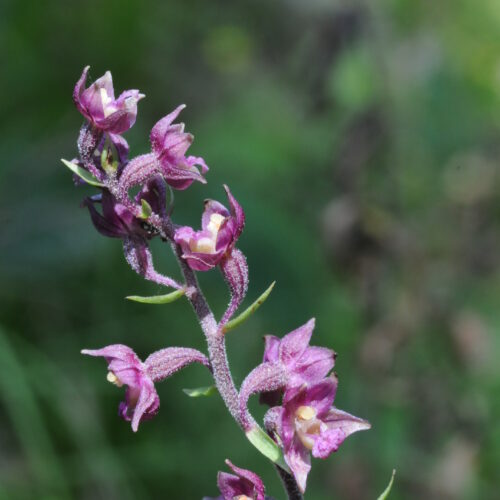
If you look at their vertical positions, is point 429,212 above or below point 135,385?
below

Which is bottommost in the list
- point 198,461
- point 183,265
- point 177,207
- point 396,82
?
point 198,461

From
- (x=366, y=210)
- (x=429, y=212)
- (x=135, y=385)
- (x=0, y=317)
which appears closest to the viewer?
(x=135, y=385)

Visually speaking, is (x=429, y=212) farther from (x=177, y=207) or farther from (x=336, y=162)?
(x=177, y=207)

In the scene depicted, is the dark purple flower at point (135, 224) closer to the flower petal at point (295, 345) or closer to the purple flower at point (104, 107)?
the purple flower at point (104, 107)

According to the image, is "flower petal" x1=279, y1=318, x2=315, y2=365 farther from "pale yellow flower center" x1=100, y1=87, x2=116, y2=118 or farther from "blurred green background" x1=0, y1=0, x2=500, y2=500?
"blurred green background" x1=0, y1=0, x2=500, y2=500

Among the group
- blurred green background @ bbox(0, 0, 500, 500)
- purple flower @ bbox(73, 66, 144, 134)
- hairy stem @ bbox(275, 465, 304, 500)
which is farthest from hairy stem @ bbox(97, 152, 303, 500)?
blurred green background @ bbox(0, 0, 500, 500)

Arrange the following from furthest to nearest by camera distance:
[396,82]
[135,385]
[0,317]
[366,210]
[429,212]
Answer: [396,82] → [429,212] → [0,317] → [366,210] → [135,385]

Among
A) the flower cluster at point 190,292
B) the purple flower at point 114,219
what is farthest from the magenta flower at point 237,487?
the purple flower at point 114,219

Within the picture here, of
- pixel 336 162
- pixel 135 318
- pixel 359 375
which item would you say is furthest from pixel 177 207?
pixel 359 375
